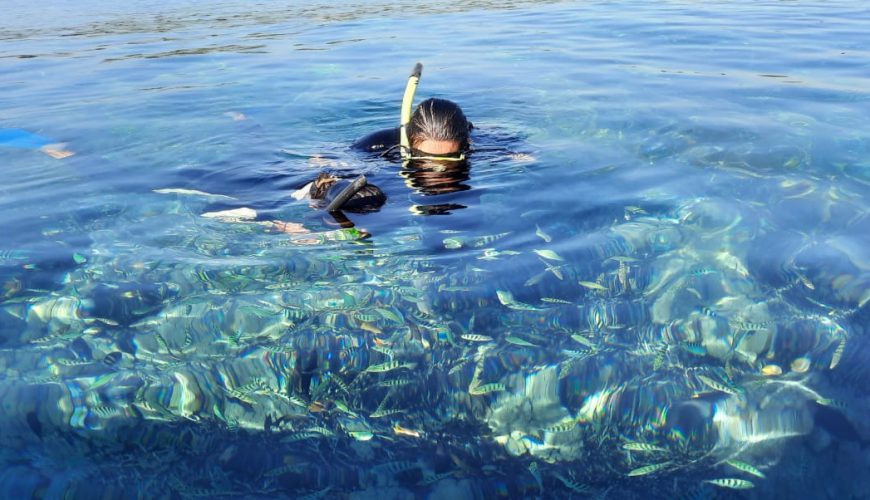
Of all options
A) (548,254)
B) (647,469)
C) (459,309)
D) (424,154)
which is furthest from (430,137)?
(647,469)

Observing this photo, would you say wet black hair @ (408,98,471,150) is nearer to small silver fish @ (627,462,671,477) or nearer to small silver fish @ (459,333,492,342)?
small silver fish @ (459,333,492,342)

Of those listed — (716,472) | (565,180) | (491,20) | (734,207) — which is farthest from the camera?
(491,20)

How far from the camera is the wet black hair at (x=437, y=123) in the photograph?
5.66m

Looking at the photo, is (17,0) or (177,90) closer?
(177,90)

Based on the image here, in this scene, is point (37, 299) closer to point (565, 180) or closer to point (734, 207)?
point (565, 180)

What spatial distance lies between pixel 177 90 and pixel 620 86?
5.65 meters

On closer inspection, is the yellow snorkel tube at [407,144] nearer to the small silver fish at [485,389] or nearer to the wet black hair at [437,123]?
the wet black hair at [437,123]

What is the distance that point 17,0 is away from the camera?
2314 cm

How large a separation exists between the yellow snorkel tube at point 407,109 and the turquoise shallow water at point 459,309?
30 cm

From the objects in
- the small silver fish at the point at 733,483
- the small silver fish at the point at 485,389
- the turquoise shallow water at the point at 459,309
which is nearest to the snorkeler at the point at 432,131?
the turquoise shallow water at the point at 459,309

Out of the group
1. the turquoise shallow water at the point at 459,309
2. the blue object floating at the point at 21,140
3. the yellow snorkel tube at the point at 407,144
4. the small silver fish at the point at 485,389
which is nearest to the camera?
the turquoise shallow water at the point at 459,309

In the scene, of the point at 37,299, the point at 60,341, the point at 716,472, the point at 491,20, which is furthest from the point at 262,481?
the point at 491,20

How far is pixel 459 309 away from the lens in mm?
3643

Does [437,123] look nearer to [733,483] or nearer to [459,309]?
[459,309]
